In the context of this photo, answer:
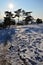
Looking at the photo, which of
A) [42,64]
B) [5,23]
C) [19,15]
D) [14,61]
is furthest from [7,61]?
[19,15]

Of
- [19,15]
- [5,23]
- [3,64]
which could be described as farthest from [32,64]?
[19,15]

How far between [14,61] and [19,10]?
42.7 metres

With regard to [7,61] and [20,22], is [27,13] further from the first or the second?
[7,61]

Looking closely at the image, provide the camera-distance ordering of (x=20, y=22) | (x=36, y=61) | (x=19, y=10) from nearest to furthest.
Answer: (x=36, y=61) < (x=19, y=10) < (x=20, y=22)

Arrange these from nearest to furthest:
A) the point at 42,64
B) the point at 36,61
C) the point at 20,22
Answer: the point at 42,64
the point at 36,61
the point at 20,22

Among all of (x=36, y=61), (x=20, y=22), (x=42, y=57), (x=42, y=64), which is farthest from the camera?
(x=20, y=22)

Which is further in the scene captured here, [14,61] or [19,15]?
[19,15]

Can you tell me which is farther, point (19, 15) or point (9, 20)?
point (19, 15)

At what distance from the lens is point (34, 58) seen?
8.38 m

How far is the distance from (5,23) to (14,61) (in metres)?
35.6

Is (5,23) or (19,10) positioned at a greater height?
(19,10)

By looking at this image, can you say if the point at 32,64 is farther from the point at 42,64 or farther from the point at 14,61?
the point at 14,61

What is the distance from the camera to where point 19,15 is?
164ft

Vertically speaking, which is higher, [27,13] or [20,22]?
[27,13]
